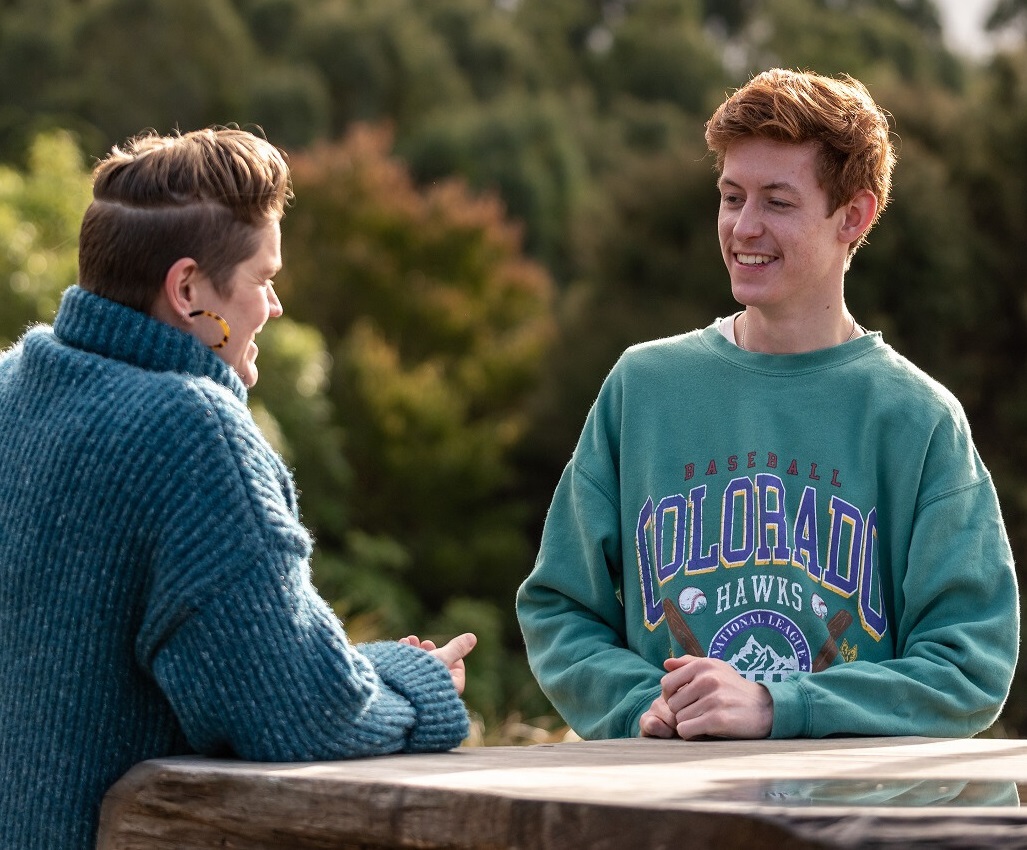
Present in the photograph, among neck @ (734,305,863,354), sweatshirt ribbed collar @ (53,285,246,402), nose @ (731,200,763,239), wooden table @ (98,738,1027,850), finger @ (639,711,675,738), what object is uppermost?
nose @ (731,200,763,239)

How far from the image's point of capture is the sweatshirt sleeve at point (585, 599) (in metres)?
3.08

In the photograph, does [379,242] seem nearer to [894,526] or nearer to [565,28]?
[894,526]

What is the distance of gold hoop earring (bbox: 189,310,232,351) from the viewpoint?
243cm

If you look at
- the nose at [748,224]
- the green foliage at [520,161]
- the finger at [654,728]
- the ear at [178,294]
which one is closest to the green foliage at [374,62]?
the green foliage at [520,161]

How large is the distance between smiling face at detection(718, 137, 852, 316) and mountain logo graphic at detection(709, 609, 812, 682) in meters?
0.62

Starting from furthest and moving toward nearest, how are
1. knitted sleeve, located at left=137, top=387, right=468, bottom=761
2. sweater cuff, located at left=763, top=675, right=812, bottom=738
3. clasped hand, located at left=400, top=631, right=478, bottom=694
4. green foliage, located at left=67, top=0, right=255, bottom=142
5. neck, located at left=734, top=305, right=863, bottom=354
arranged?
green foliage, located at left=67, top=0, right=255, bottom=142
neck, located at left=734, top=305, right=863, bottom=354
sweater cuff, located at left=763, top=675, right=812, bottom=738
clasped hand, located at left=400, top=631, right=478, bottom=694
knitted sleeve, located at left=137, top=387, right=468, bottom=761

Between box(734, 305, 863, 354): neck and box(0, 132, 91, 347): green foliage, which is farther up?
box(0, 132, 91, 347): green foliage

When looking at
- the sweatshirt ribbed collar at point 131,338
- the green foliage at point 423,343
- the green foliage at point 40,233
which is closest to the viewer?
the sweatshirt ribbed collar at point 131,338

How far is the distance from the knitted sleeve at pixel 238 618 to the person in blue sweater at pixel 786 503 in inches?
29.4

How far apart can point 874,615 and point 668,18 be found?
1638 inches

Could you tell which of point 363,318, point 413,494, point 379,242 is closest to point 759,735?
point 413,494

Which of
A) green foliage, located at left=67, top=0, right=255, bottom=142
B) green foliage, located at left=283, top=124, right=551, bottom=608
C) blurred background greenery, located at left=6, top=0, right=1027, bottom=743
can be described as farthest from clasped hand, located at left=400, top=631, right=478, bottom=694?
green foliage, located at left=67, top=0, right=255, bottom=142

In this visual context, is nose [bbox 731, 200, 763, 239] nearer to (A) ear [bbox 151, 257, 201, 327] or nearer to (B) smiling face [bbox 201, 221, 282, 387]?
(B) smiling face [bbox 201, 221, 282, 387]

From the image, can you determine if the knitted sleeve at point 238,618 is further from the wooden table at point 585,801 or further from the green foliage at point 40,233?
the green foliage at point 40,233
